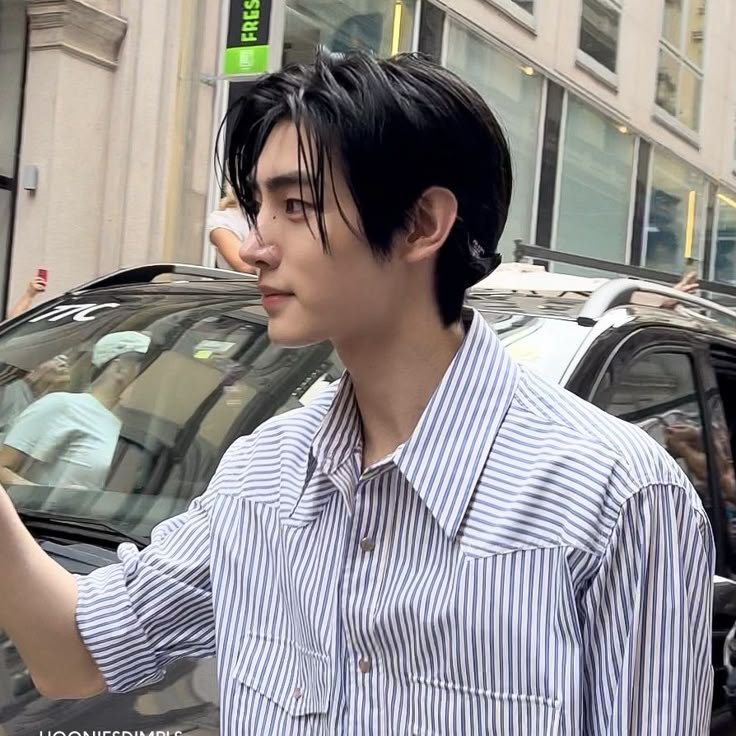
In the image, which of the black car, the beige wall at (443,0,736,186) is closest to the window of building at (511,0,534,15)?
the beige wall at (443,0,736,186)

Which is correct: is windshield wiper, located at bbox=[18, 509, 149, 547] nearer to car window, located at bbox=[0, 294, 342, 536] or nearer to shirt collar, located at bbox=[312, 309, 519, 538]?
car window, located at bbox=[0, 294, 342, 536]

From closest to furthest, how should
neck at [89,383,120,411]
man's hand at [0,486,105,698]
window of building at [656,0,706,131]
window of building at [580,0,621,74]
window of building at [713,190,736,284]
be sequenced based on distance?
man's hand at [0,486,105,698] → neck at [89,383,120,411] → window of building at [580,0,621,74] → window of building at [656,0,706,131] → window of building at [713,190,736,284]

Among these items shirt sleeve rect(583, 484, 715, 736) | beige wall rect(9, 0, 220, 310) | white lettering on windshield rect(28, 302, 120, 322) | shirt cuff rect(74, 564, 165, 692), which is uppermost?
beige wall rect(9, 0, 220, 310)

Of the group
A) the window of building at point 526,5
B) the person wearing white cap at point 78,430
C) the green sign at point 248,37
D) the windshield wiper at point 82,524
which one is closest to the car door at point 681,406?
the windshield wiper at point 82,524

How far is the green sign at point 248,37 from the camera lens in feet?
32.4

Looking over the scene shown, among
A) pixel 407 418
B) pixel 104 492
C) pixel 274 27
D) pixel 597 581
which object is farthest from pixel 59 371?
pixel 274 27

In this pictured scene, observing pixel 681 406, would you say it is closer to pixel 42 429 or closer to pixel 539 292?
pixel 539 292

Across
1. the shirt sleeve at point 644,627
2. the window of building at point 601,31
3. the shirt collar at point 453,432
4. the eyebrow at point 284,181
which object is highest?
the window of building at point 601,31

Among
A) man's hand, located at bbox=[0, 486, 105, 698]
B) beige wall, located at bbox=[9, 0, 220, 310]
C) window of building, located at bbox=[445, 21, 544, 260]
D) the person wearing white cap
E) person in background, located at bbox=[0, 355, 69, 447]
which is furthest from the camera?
window of building, located at bbox=[445, 21, 544, 260]

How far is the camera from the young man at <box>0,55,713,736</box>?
47.9 inches

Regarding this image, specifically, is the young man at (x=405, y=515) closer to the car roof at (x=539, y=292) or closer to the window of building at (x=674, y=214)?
the car roof at (x=539, y=292)

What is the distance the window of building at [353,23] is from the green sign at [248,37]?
0.85 meters

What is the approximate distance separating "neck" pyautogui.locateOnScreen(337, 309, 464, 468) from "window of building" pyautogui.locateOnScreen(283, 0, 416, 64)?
10.0 m

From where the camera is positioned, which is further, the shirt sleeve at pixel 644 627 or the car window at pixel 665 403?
the car window at pixel 665 403
